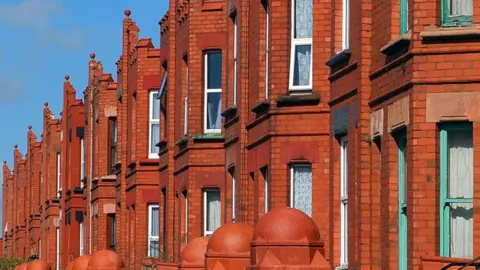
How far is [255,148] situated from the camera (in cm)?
2772

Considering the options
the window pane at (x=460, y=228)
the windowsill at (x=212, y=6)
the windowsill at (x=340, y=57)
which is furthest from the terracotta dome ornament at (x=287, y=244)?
the windowsill at (x=212, y=6)

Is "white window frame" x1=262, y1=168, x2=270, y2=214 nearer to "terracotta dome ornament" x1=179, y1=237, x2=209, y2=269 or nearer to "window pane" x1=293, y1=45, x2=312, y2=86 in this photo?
"window pane" x1=293, y1=45, x2=312, y2=86

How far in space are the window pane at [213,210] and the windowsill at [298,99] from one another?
9404 millimetres

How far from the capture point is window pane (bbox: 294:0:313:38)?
25.7 meters

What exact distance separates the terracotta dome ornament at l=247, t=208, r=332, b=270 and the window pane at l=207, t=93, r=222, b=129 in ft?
58.5

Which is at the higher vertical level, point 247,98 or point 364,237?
point 247,98

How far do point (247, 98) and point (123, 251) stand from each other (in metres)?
18.3

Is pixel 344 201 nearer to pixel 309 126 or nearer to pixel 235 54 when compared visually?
pixel 309 126

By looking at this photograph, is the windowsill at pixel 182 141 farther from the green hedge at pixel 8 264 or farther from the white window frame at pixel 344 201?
the green hedge at pixel 8 264

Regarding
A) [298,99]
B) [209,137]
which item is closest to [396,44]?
[298,99]

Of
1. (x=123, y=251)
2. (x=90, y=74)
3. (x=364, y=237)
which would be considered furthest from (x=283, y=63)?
(x=90, y=74)

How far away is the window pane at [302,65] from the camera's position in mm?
25672

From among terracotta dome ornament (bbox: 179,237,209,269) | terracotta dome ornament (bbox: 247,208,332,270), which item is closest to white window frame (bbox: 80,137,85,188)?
terracotta dome ornament (bbox: 179,237,209,269)

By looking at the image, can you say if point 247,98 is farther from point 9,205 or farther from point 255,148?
point 9,205
